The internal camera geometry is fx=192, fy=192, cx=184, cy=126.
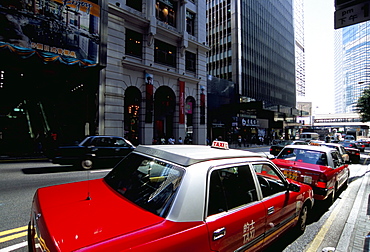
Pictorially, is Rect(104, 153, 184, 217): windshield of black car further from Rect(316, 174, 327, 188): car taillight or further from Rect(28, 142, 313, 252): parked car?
Rect(316, 174, 327, 188): car taillight

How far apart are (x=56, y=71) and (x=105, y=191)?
14.9 m

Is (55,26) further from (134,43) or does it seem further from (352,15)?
(352,15)

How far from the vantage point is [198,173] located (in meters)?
2.03

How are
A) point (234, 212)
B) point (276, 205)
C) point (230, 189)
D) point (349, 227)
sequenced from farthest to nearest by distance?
point (349, 227), point (276, 205), point (230, 189), point (234, 212)

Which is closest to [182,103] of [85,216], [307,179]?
[307,179]

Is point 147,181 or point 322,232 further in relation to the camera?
point 322,232

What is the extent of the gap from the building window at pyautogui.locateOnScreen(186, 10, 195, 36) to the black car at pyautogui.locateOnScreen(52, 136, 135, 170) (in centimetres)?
1894

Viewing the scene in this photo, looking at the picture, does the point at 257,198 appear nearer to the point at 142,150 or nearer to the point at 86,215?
the point at 142,150

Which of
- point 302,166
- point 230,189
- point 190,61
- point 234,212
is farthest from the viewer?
point 190,61

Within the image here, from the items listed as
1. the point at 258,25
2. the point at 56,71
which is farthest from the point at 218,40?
the point at 56,71

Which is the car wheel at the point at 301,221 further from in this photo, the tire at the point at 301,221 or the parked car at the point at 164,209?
the parked car at the point at 164,209

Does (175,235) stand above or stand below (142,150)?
below

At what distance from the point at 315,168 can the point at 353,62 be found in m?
143

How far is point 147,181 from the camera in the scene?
239 centimetres
